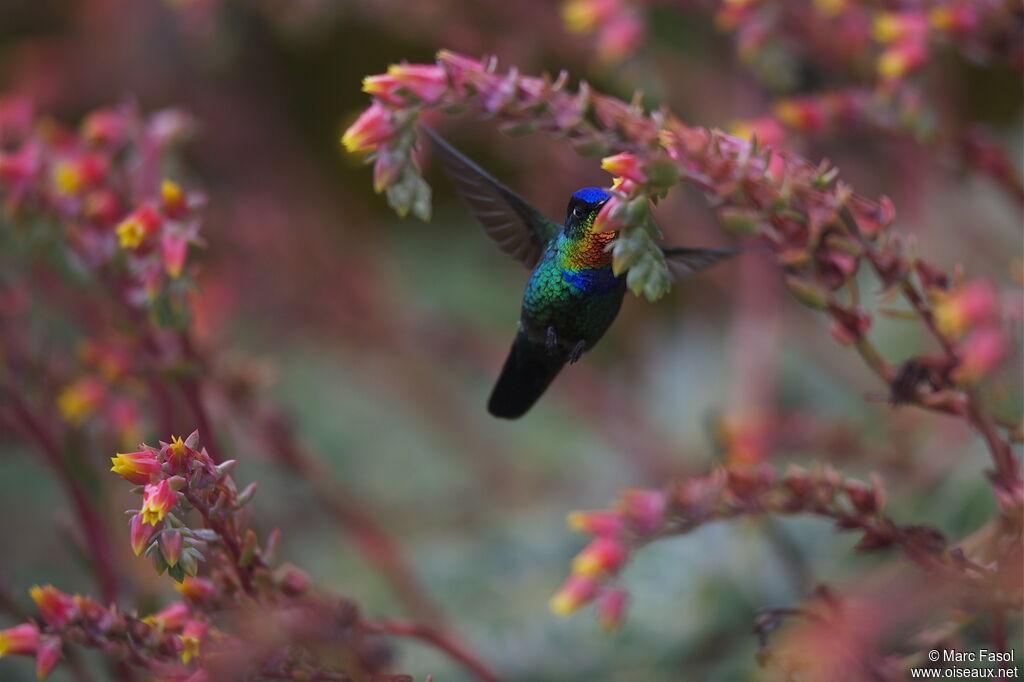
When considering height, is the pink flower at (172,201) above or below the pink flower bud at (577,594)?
above

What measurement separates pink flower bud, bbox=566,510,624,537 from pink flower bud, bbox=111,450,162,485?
0.30 metres

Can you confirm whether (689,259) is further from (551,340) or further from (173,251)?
(173,251)

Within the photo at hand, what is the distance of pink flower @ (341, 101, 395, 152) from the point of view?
0.63m

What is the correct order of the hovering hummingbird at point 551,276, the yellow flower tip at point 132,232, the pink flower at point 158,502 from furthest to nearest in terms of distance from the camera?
the yellow flower tip at point 132,232 < the hovering hummingbird at point 551,276 < the pink flower at point 158,502

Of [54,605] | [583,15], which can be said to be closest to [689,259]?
[583,15]

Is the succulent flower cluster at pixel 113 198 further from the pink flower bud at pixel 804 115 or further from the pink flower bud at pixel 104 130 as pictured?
the pink flower bud at pixel 804 115

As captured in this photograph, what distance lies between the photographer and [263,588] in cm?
65

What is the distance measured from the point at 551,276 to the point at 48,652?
0.38 meters

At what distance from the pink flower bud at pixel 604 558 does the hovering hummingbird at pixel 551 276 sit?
0.11m

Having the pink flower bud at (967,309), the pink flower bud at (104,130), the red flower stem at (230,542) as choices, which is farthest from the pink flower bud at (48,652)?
the pink flower bud at (967,309)

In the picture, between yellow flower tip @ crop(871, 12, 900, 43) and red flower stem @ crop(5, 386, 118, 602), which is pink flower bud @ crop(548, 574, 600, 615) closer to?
red flower stem @ crop(5, 386, 118, 602)

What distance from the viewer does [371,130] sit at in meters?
0.64

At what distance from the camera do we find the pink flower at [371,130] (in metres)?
0.63

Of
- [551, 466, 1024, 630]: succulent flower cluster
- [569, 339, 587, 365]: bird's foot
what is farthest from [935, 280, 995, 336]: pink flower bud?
[569, 339, 587, 365]: bird's foot
